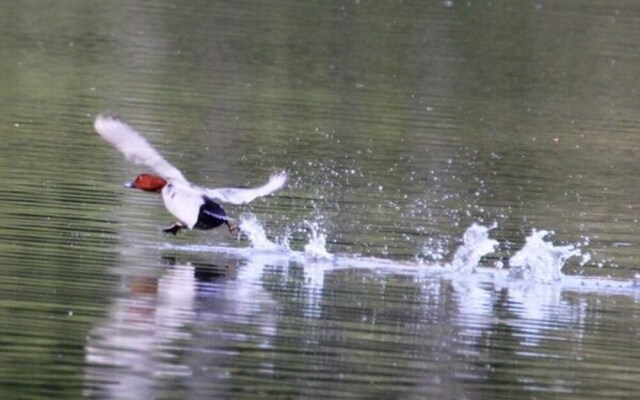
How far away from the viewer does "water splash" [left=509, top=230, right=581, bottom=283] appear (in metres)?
15.8

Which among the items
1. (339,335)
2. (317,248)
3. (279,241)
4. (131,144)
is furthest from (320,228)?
(339,335)

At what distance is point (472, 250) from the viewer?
1631 centimetres

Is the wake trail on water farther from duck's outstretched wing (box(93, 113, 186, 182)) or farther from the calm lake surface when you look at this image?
duck's outstretched wing (box(93, 113, 186, 182))

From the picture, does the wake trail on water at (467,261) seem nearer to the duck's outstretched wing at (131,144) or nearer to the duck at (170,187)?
the duck at (170,187)

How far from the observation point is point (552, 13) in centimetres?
5622

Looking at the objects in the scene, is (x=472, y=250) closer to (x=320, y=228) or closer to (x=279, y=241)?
(x=279, y=241)

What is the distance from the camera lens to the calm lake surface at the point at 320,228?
11.6m

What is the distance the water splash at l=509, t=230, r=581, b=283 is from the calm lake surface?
3 centimetres


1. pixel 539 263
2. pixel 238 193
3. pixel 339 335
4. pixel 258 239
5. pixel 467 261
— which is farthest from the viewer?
pixel 258 239

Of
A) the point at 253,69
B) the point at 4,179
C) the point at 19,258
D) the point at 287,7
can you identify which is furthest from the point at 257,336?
the point at 287,7

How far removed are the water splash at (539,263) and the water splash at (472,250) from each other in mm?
302

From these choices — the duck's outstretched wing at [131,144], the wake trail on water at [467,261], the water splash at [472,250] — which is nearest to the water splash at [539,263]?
the wake trail on water at [467,261]

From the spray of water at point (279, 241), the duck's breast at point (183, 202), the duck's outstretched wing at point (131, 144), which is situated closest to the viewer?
the duck's breast at point (183, 202)

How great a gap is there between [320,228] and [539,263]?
2.61 m
